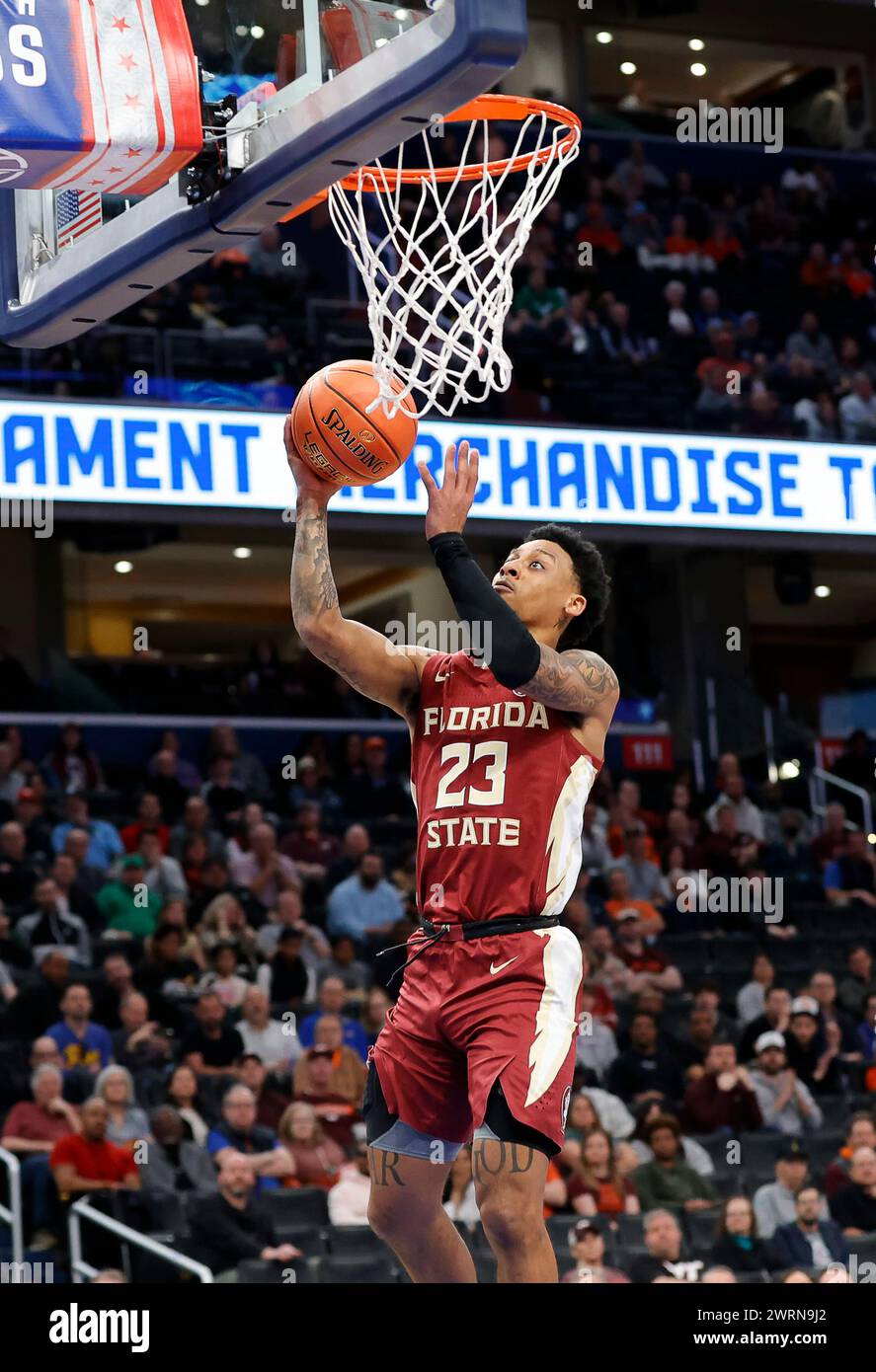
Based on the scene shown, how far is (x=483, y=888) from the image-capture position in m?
4.92

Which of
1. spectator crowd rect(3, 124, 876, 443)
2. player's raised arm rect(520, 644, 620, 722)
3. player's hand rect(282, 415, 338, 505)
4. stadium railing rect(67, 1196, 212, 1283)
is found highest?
spectator crowd rect(3, 124, 876, 443)

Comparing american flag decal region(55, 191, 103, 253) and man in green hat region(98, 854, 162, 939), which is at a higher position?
american flag decal region(55, 191, 103, 253)

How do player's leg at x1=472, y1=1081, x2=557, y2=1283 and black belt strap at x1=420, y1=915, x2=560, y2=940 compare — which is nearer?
player's leg at x1=472, y1=1081, x2=557, y2=1283

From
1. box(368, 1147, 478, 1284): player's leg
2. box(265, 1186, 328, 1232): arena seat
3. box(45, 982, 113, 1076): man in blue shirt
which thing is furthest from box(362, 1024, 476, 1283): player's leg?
box(45, 982, 113, 1076): man in blue shirt

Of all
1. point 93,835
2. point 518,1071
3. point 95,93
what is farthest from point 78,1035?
point 95,93

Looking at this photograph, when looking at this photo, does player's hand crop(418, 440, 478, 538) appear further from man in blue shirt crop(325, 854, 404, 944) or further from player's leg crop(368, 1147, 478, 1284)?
man in blue shirt crop(325, 854, 404, 944)

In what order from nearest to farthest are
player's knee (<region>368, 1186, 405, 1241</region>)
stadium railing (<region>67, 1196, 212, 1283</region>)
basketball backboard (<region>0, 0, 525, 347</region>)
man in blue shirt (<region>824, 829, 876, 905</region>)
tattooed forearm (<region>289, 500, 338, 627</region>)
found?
basketball backboard (<region>0, 0, 525, 347</region>) → player's knee (<region>368, 1186, 405, 1241</region>) → tattooed forearm (<region>289, 500, 338, 627</region>) → stadium railing (<region>67, 1196, 212, 1283</region>) → man in blue shirt (<region>824, 829, 876, 905</region>)

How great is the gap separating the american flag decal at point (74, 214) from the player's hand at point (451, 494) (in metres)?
1.38

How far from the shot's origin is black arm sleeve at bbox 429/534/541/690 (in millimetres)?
4645

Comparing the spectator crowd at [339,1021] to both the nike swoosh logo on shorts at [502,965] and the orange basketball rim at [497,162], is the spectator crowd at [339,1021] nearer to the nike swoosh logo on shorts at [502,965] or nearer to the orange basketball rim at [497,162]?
the nike swoosh logo on shorts at [502,965]

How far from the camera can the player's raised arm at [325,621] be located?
196 inches

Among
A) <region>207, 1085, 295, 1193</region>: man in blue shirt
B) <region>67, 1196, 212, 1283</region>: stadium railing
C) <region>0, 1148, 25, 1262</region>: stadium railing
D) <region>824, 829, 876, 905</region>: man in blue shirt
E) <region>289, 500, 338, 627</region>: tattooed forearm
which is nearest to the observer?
<region>289, 500, 338, 627</region>: tattooed forearm

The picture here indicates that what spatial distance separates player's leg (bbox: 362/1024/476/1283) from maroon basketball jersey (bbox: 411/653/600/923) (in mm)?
374
